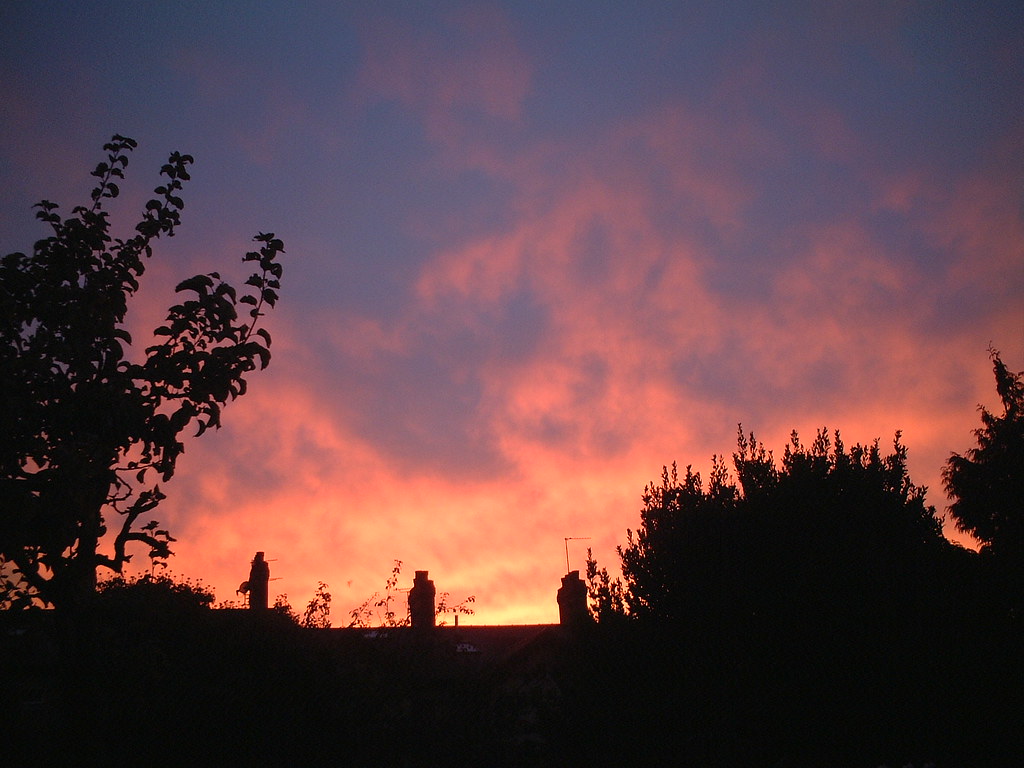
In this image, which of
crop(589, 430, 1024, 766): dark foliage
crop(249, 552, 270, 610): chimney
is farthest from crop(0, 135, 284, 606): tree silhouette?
crop(249, 552, 270, 610): chimney

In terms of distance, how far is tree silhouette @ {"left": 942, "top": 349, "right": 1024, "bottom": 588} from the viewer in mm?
38188

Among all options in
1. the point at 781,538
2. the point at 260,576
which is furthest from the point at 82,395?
the point at 260,576

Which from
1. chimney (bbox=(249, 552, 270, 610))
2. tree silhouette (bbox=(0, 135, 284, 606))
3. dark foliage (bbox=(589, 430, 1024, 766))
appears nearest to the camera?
tree silhouette (bbox=(0, 135, 284, 606))

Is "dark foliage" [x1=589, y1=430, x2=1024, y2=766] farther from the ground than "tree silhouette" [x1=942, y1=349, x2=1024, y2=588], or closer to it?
closer to it

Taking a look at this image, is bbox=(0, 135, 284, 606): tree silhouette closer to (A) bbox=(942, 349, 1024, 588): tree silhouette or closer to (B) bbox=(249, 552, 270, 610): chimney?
(B) bbox=(249, 552, 270, 610): chimney

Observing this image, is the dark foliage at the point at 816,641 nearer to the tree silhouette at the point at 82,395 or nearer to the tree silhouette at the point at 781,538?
the tree silhouette at the point at 781,538

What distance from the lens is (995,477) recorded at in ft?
130

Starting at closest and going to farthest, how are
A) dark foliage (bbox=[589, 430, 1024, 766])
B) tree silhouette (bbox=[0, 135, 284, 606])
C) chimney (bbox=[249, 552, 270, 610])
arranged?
tree silhouette (bbox=[0, 135, 284, 606]) → dark foliage (bbox=[589, 430, 1024, 766]) → chimney (bbox=[249, 552, 270, 610])

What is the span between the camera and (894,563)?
17.8 meters

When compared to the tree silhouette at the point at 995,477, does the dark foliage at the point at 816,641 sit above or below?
below

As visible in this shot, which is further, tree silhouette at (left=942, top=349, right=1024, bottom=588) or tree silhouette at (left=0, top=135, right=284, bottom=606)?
tree silhouette at (left=942, top=349, right=1024, bottom=588)

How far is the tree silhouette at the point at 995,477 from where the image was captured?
38188mm

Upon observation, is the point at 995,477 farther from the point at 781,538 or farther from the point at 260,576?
the point at 260,576

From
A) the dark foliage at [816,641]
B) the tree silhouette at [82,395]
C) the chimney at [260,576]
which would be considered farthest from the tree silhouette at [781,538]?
the chimney at [260,576]
